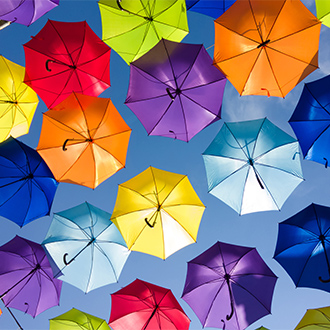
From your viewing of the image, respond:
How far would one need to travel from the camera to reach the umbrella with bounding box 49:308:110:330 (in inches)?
365

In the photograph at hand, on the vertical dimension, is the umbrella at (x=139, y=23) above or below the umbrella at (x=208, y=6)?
below

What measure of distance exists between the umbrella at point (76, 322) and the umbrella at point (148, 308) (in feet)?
2.92

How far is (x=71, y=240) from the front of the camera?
31.7 feet

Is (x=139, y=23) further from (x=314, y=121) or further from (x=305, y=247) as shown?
(x=305, y=247)

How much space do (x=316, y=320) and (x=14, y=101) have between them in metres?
10.9

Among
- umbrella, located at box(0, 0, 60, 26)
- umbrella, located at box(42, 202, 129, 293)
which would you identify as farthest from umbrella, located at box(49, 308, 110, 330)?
umbrella, located at box(0, 0, 60, 26)

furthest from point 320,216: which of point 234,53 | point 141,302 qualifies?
point 141,302

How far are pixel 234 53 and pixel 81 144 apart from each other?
513 cm

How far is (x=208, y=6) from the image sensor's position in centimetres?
995

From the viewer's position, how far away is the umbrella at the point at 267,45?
845 cm

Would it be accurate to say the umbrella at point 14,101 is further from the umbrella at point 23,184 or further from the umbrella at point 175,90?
the umbrella at point 175,90

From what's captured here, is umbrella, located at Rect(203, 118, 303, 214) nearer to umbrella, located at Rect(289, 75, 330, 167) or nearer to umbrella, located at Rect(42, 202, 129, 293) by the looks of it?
umbrella, located at Rect(289, 75, 330, 167)

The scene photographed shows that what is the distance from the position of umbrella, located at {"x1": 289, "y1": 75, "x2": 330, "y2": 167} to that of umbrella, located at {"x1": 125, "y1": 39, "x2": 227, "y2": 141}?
2.30 meters

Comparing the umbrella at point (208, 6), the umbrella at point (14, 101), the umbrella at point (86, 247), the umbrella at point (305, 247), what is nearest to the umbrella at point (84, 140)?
the umbrella at point (86, 247)
